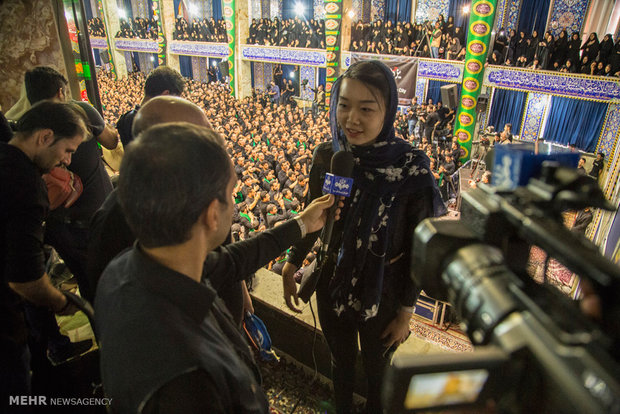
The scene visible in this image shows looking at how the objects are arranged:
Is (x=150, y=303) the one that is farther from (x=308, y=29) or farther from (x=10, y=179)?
(x=308, y=29)

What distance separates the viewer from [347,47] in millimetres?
13109

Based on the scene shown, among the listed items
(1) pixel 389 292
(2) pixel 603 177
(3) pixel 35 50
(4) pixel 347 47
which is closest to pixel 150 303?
(1) pixel 389 292

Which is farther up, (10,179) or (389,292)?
(10,179)

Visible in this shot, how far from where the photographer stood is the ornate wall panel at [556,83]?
29.1 ft

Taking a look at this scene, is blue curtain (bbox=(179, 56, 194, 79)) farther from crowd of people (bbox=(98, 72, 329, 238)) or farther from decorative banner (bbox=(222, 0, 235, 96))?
decorative banner (bbox=(222, 0, 235, 96))

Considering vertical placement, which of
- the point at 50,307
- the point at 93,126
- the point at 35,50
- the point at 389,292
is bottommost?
the point at 50,307

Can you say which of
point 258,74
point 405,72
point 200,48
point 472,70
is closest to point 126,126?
point 472,70

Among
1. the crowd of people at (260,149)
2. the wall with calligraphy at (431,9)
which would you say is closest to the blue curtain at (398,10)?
the wall with calligraphy at (431,9)

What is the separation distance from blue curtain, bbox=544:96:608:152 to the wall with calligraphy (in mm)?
5233

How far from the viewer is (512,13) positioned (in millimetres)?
12039

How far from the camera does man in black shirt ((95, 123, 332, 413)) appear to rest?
2.14ft

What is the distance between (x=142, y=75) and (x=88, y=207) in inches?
890

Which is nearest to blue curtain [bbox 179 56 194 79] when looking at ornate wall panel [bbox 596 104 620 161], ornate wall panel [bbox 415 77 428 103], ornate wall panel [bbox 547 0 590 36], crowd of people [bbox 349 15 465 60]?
crowd of people [bbox 349 15 465 60]

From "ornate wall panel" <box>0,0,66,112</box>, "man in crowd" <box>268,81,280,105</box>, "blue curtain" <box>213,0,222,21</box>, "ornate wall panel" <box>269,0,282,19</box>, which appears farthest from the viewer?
"blue curtain" <box>213,0,222,21</box>
